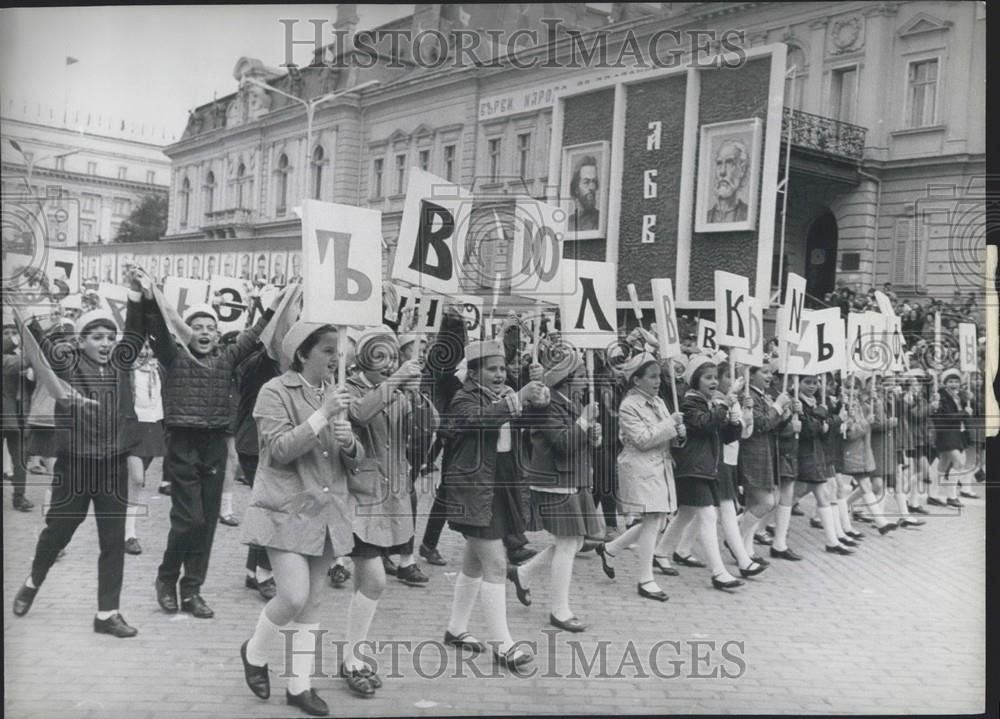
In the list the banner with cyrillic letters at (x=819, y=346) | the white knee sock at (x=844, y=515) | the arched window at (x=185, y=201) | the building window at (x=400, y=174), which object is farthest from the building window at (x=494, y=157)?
the white knee sock at (x=844, y=515)

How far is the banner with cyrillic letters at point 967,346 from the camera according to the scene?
659 cm

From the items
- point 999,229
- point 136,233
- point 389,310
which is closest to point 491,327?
Answer: point 389,310

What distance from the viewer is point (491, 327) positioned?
6.12m

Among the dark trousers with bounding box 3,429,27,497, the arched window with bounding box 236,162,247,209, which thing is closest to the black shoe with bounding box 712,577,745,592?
the arched window with bounding box 236,162,247,209

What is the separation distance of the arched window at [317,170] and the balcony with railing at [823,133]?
2.70 meters

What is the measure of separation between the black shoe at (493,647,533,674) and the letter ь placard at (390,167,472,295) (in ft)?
6.61

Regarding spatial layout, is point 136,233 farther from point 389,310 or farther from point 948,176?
point 948,176

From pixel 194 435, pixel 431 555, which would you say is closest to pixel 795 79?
pixel 431 555

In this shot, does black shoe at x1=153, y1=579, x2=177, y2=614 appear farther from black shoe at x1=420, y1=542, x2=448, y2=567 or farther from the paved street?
black shoe at x1=420, y1=542, x2=448, y2=567

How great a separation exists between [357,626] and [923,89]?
4.29 metres

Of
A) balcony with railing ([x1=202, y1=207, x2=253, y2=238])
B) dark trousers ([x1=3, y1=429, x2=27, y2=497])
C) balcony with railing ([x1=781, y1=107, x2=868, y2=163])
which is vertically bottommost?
dark trousers ([x1=3, y1=429, x2=27, y2=497])

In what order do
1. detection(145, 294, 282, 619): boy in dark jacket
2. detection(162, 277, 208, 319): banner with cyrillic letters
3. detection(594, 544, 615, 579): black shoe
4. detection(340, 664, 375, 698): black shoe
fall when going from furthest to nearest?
detection(594, 544, 615, 579): black shoe → detection(162, 277, 208, 319): banner with cyrillic letters → detection(145, 294, 282, 619): boy in dark jacket → detection(340, 664, 375, 698): black shoe

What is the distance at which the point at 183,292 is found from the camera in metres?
6.27

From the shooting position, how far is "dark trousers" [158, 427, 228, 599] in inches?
240
